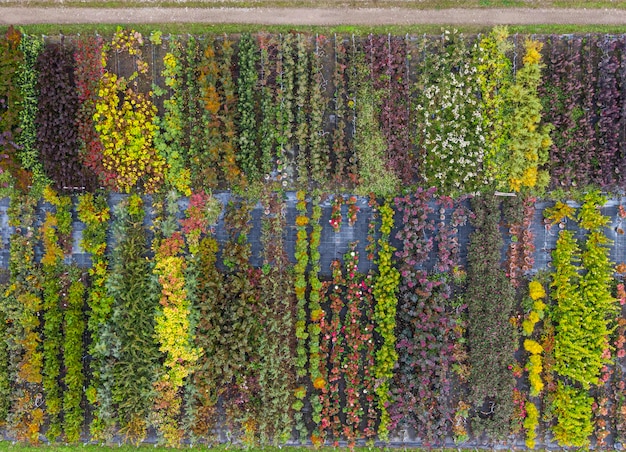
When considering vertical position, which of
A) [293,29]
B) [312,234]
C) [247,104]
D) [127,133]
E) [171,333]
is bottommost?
[171,333]

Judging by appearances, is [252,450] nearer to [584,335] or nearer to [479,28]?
A: [584,335]

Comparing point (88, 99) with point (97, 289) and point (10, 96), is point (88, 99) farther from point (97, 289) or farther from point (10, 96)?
point (97, 289)

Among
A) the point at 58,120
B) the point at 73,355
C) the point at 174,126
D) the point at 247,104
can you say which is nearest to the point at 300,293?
the point at 247,104

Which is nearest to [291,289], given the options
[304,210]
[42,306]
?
[304,210]

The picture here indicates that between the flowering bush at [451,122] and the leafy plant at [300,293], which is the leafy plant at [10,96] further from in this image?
the flowering bush at [451,122]

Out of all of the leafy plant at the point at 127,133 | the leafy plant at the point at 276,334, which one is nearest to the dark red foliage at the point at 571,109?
the leafy plant at the point at 276,334

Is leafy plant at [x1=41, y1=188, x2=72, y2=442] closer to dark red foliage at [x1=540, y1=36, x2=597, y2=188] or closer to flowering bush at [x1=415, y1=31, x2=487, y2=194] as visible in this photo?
flowering bush at [x1=415, y1=31, x2=487, y2=194]
